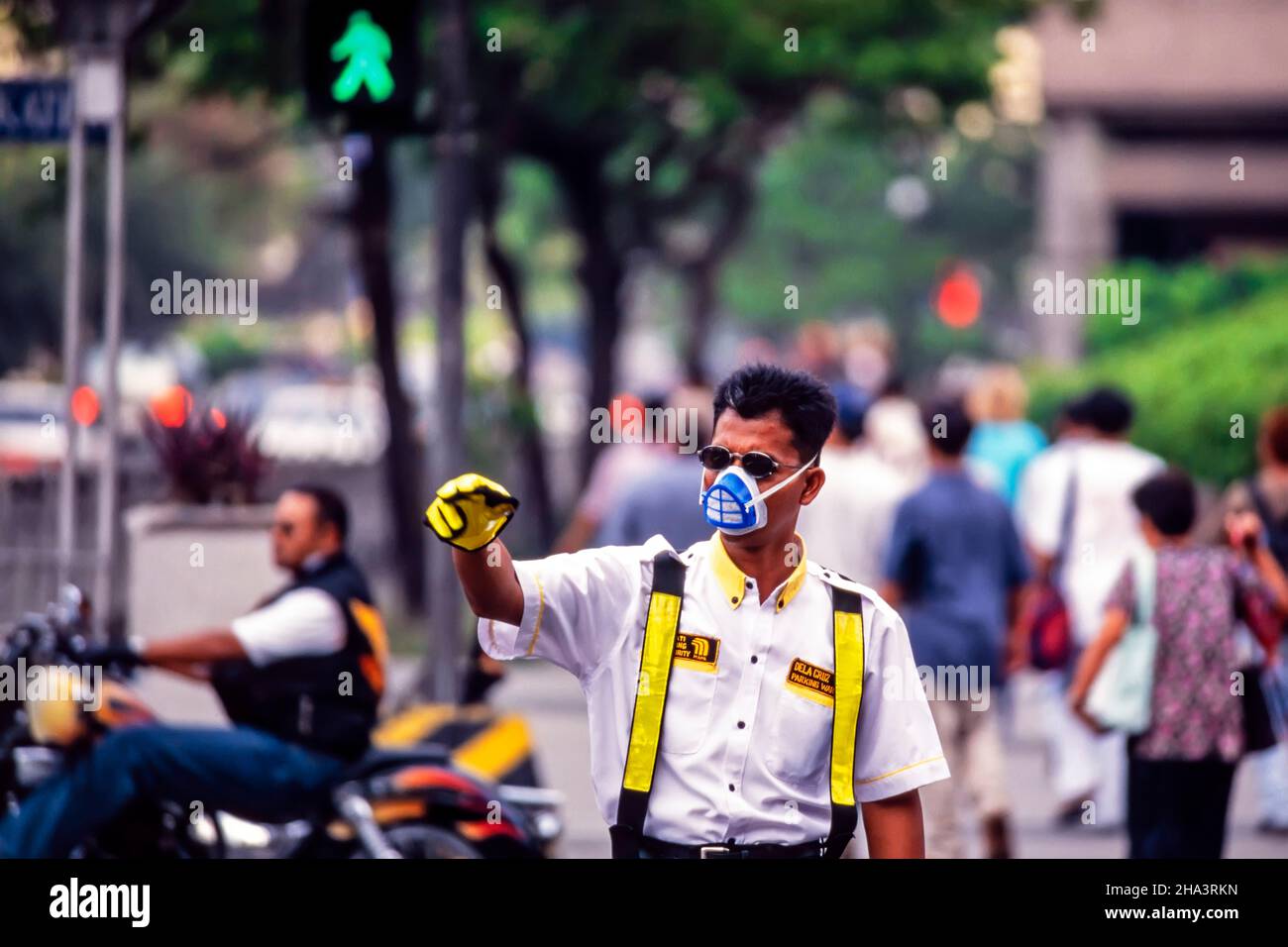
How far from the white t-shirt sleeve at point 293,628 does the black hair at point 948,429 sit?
95.7 inches

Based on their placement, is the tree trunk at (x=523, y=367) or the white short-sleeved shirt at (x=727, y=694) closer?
the white short-sleeved shirt at (x=727, y=694)

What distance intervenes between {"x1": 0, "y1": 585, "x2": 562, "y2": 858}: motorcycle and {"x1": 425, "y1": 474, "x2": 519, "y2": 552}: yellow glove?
2.91m

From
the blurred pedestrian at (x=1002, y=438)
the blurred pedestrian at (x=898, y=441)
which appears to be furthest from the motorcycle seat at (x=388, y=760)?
the blurred pedestrian at (x=1002, y=438)

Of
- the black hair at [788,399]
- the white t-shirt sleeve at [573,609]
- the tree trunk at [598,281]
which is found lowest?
the white t-shirt sleeve at [573,609]

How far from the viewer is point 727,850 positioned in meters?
4.07

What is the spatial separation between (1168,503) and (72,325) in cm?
439

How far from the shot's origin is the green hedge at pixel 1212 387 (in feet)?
48.6

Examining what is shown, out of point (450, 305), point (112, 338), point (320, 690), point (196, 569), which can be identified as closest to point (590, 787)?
point (196, 569)

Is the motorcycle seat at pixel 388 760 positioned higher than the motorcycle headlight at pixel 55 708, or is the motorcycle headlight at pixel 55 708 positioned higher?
the motorcycle headlight at pixel 55 708

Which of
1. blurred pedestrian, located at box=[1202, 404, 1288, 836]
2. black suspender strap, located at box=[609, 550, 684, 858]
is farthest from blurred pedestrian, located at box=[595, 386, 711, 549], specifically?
black suspender strap, located at box=[609, 550, 684, 858]

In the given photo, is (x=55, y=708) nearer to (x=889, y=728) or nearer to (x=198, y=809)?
(x=198, y=809)

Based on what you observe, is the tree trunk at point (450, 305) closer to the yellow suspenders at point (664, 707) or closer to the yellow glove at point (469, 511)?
the yellow suspenders at point (664, 707)

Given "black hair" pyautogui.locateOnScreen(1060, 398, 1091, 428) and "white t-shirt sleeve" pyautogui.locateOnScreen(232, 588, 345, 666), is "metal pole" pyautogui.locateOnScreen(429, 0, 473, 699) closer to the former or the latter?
"black hair" pyautogui.locateOnScreen(1060, 398, 1091, 428)

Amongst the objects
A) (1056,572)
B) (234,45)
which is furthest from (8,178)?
(1056,572)
